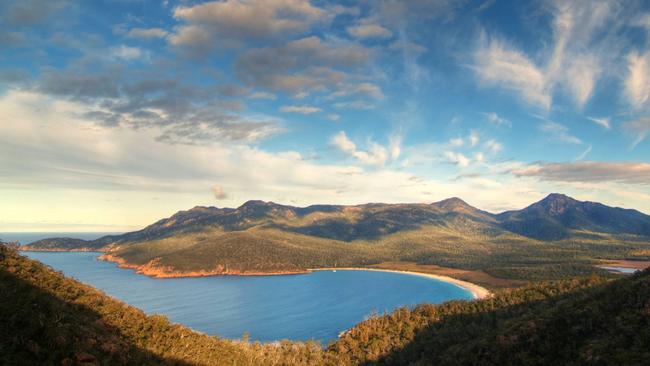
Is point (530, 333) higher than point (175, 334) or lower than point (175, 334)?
lower

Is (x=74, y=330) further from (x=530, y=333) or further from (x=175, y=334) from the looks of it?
(x=530, y=333)

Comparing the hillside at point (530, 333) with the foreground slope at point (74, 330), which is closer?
the foreground slope at point (74, 330)

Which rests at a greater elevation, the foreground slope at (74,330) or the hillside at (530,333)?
the foreground slope at (74,330)

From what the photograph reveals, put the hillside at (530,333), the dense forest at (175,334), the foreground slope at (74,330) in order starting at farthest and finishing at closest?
the hillside at (530,333) → the dense forest at (175,334) → the foreground slope at (74,330)

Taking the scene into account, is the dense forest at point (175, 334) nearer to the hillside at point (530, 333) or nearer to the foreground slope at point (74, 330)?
the foreground slope at point (74, 330)

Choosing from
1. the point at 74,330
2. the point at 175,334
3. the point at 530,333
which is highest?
the point at 74,330

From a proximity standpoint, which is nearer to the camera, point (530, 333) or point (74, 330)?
point (74, 330)

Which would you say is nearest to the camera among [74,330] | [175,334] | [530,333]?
[74,330]

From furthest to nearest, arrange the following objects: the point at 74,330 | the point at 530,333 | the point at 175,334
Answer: the point at 530,333
the point at 175,334
the point at 74,330

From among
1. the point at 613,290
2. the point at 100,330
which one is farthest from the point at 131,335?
the point at 613,290

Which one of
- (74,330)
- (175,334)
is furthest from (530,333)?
(74,330)

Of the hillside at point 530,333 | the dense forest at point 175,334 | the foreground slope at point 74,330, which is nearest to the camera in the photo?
the foreground slope at point 74,330

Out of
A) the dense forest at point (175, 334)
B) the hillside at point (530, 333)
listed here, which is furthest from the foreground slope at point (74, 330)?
the hillside at point (530, 333)

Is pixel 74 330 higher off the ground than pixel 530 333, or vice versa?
pixel 74 330
